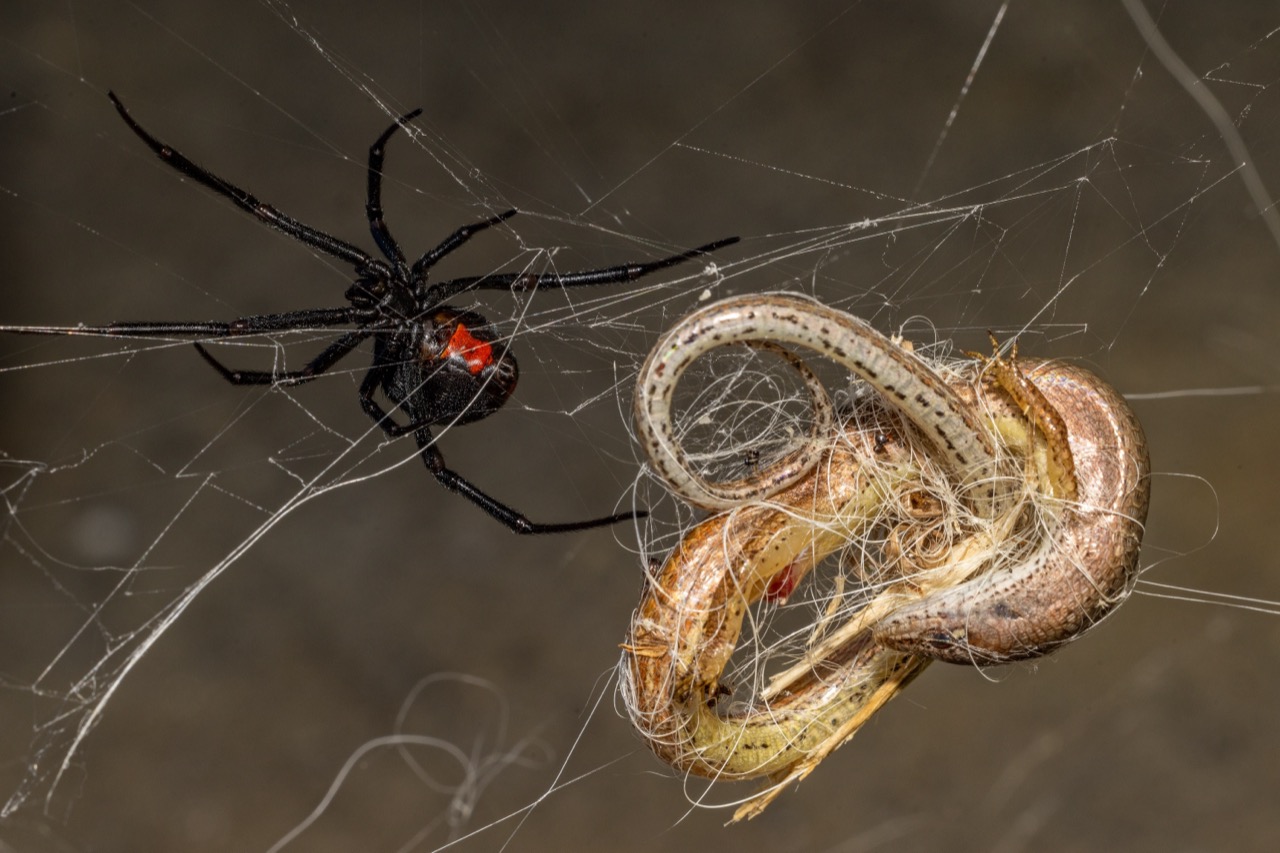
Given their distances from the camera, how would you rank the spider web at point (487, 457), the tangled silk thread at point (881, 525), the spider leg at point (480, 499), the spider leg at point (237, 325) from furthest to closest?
1. the spider web at point (487, 457)
2. the spider leg at point (480, 499)
3. the spider leg at point (237, 325)
4. the tangled silk thread at point (881, 525)

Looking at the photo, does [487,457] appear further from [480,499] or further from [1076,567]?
[1076,567]

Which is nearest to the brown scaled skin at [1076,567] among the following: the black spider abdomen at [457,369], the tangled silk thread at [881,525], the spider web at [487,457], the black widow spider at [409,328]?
the tangled silk thread at [881,525]

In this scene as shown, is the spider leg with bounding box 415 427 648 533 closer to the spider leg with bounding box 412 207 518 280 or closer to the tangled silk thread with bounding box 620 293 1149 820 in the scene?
the spider leg with bounding box 412 207 518 280

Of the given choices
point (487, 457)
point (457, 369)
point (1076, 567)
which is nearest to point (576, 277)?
point (457, 369)

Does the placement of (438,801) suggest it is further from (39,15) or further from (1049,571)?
(39,15)

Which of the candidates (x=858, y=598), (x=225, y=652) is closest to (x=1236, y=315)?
(x=858, y=598)

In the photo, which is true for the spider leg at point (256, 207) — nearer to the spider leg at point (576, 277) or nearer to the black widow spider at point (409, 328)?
the black widow spider at point (409, 328)
